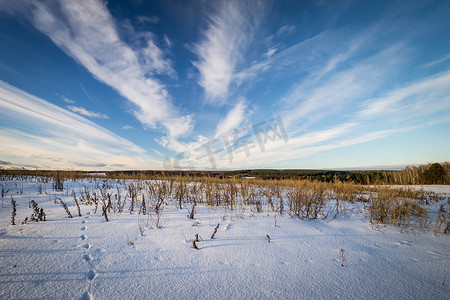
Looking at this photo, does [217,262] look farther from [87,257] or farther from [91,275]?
[87,257]

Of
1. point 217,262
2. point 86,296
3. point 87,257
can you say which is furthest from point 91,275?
point 217,262

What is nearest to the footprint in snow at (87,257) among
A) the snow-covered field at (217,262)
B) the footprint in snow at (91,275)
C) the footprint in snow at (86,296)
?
the snow-covered field at (217,262)

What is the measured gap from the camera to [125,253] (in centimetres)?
224

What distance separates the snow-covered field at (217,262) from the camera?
5.34 ft

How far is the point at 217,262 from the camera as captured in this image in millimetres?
2074

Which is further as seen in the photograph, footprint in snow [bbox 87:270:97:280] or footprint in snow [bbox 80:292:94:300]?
footprint in snow [bbox 87:270:97:280]

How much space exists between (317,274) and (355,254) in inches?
37.3

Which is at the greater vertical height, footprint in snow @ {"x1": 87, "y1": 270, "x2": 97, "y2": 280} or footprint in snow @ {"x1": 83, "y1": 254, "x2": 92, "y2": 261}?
footprint in snow @ {"x1": 83, "y1": 254, "x2": 92, "y2": 261}

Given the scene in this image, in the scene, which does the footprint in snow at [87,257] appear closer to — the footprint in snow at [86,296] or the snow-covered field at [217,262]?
the snow-covered field at [217,262]

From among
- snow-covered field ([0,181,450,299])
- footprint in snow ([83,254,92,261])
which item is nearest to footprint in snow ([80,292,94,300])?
snow-covered field ([0,181,450,299])

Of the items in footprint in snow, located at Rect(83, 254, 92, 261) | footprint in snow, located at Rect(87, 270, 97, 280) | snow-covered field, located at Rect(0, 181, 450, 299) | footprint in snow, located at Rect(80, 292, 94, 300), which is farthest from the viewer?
footprint in snow, located at Rect(83, 254, 92, 261)

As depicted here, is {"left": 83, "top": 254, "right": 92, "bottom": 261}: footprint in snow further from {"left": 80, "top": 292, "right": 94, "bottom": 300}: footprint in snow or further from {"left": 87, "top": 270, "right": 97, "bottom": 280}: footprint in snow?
{"left": 80, "top": 292, "right": 94, "bottom": 300}: footprint in snow

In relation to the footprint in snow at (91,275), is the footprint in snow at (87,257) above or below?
above

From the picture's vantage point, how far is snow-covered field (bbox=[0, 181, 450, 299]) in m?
1.63
